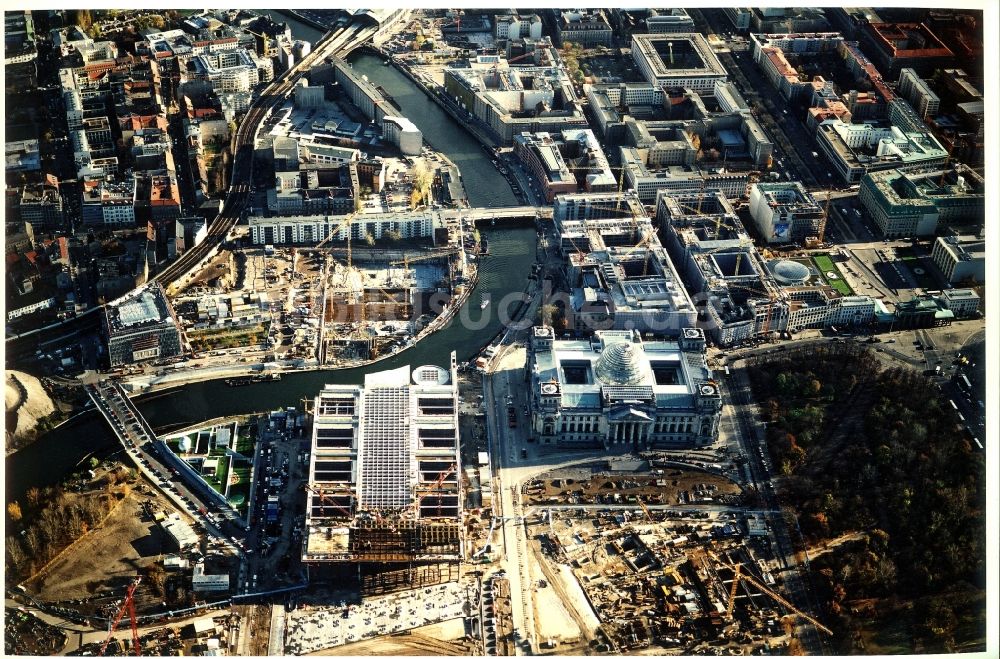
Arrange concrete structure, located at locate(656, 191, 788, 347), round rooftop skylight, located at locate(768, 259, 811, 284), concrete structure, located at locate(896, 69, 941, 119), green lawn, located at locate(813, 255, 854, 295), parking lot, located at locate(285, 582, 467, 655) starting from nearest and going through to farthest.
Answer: parking lot, located at locate(285, 582, 467, 655) < concrete structure, located at locate(656, 191, 788, 347) < round rooftop skylight, located at locate(768, 259, 811, 284) < green lawn, located at locate(813, 255, 854, 295) < concrete structure, located at locate(896, 69, 941, 119)

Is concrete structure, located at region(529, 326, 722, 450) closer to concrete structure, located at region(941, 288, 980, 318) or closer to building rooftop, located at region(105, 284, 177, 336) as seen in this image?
concrete structure, located at region(941, 288, 980, 318)

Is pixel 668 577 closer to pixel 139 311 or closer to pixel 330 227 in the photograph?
pixel 139 311

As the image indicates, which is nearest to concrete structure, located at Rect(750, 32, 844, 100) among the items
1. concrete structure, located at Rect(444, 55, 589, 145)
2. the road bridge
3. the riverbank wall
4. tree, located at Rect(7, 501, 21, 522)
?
concrete structure, located at Rect(444, 55, 589, 145)

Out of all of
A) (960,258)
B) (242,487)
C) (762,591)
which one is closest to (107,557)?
(242,487)

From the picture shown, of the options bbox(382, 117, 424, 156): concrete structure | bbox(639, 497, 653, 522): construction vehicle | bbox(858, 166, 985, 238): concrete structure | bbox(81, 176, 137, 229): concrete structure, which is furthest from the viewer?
bbox(382, 117, 424, 156): concrete structure

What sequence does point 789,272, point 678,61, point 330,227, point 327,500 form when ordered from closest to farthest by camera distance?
point 327,500, point 789,272, point 330,227, point 678,61

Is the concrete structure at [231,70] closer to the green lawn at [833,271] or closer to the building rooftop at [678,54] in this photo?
the building rooftop at [678,54]

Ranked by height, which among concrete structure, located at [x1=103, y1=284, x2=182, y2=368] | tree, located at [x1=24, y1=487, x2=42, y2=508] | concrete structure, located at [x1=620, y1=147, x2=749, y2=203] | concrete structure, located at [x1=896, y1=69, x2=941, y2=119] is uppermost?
concrete structure, located at [x1=896, y1=69, x2=941, y2=119]
